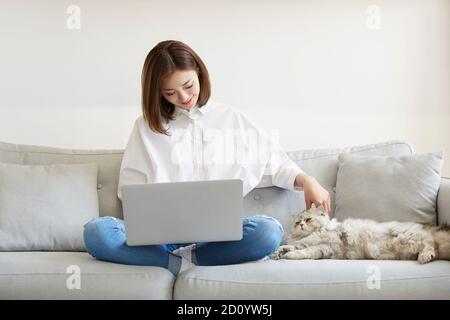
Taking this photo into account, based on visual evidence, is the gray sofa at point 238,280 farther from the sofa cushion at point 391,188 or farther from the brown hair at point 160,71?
the brown hair at point 160,71

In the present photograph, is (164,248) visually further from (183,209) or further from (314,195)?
(314,195)

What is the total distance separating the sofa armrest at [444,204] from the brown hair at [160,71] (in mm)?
1023

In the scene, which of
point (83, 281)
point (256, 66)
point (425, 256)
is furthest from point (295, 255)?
point (256, 66)

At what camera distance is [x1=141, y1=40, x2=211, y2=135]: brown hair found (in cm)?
241

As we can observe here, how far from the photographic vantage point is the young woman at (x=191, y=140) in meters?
2.43

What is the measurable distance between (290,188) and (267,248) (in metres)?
0.47

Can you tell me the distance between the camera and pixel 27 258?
2207 mm

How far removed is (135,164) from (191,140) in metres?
0.25

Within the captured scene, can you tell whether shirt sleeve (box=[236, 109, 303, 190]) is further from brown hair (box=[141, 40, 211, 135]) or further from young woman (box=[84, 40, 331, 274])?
brown hair (box=[141, 40, 211, 135])

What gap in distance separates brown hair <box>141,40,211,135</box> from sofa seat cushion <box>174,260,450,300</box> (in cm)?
75

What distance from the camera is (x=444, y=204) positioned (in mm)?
2402
